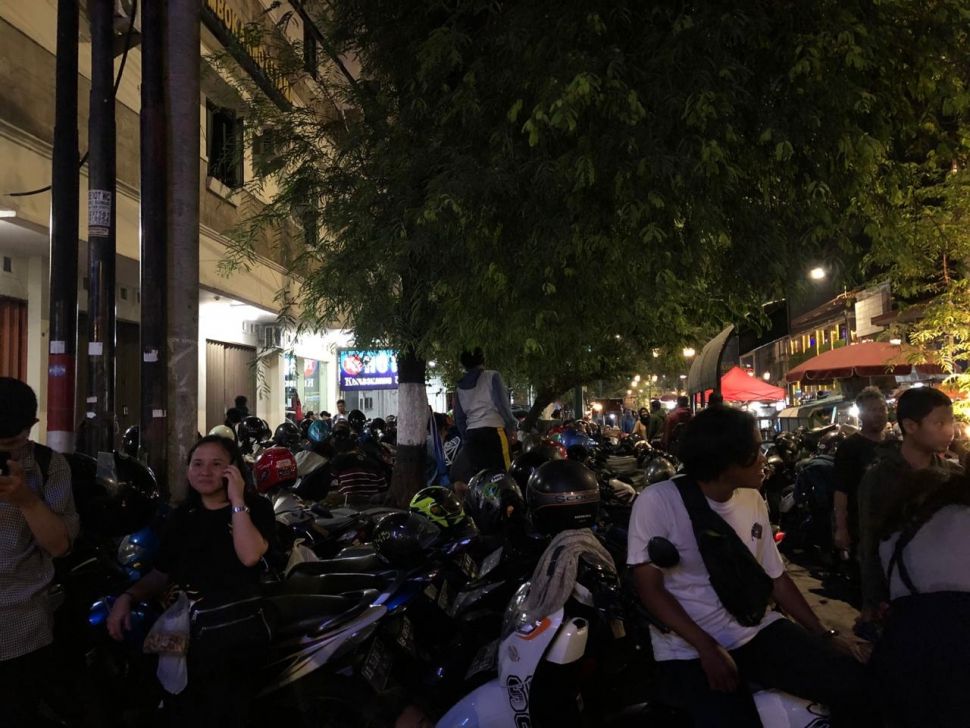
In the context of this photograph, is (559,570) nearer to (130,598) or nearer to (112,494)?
(130,598)

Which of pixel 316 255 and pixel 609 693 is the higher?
pixel 316 255

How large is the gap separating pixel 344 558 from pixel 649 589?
2.59 meters

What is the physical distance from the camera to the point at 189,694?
128 inches

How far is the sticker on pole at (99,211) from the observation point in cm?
581

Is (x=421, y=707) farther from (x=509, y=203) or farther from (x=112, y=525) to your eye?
(x=509, y=203)

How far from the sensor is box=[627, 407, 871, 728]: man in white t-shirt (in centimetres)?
252

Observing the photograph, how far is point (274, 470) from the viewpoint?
5.57m

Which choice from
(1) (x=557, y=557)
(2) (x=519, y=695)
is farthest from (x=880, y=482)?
(2) (x=519, y=695)

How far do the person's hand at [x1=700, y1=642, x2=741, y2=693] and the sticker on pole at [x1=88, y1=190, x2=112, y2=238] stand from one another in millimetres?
5302

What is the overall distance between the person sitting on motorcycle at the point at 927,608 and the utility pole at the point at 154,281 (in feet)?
15.6

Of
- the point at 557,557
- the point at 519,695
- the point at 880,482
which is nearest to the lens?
the point at 519,695

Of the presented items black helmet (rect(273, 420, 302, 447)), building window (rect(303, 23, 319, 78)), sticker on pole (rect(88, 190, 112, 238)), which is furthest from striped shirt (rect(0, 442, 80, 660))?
building window (rect(303, 23, 319, 78))

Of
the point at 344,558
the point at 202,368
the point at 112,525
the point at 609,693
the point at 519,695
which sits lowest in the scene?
the point at 609,693

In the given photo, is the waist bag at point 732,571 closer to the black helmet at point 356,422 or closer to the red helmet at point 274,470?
the red helmet at point 274,470
